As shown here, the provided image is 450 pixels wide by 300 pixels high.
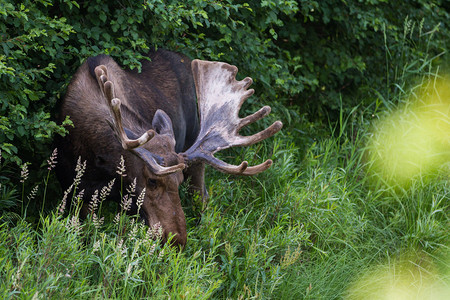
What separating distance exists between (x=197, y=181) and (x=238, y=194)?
0.47 m

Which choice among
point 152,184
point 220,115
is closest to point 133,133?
point 152,184

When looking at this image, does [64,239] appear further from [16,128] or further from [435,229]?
[435,229]

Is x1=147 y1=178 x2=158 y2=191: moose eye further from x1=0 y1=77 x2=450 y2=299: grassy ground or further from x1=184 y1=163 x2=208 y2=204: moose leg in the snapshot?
x1=184 y1=163 x2=208 y2=204: moose leg

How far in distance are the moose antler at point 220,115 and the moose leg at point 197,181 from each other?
528 mm

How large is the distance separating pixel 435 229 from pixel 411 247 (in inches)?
11.4

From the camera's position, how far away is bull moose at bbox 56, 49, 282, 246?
189 inches

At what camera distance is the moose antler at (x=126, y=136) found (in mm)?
4465

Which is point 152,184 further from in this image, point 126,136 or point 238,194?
point 238,194

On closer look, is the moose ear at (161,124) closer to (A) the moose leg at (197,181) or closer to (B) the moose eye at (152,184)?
(B) the moose eye at (152,184)

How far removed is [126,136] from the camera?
15.3ft

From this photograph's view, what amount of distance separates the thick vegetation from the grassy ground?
0.06 feet

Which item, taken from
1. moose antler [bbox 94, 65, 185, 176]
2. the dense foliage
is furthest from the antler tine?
the dense foliage

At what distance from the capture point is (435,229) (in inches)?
241

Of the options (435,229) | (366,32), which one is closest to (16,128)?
(435,229)
